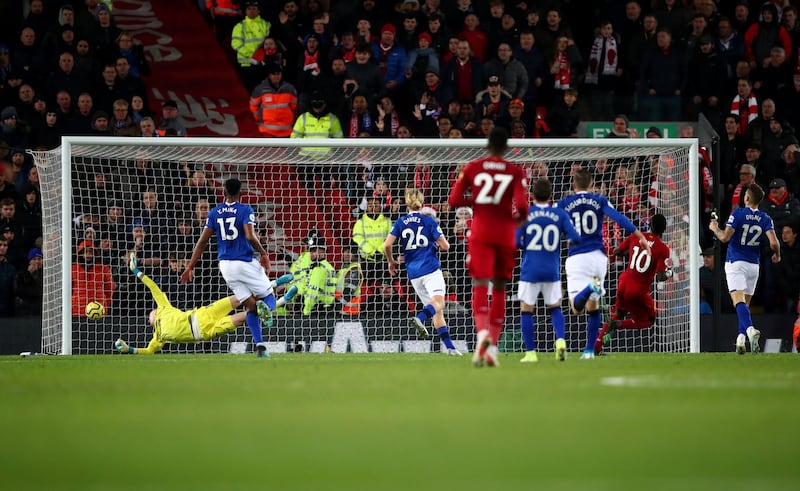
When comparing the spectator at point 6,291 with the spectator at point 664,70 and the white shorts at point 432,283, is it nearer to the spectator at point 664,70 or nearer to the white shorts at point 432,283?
the white shorts at point 432,283

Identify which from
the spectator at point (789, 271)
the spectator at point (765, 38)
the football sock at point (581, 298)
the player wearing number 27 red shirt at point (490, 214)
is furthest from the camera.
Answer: the spectator at point (765, 38)

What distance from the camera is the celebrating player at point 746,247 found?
51.4ft

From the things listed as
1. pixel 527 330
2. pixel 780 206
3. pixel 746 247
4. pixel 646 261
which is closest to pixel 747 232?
pixel 746 247

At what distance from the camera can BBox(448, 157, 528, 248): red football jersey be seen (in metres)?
10.7

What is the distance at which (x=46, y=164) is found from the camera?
57.3 ft

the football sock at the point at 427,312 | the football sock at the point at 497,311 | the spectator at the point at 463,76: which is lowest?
the football sock at the point at 427,312

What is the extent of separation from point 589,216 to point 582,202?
0.17m

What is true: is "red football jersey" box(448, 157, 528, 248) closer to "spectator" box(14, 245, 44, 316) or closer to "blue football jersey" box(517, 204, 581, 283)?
"blue football jersey" box(517, 204, 581, 283)

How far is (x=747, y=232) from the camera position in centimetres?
1586

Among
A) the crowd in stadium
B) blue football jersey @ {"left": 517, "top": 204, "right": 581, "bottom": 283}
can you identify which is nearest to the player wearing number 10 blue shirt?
the crowd in stadium

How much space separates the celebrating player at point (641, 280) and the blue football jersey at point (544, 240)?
282 centimetres

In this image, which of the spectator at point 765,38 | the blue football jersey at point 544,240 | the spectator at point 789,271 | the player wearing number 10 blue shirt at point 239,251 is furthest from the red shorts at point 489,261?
the spectator at point 765,38

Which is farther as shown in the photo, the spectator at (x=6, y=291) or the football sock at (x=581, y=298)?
the spectator at (x=6, y=291)

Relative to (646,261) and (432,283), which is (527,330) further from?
(646,261)
